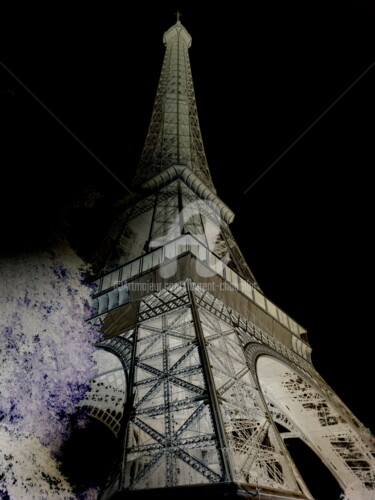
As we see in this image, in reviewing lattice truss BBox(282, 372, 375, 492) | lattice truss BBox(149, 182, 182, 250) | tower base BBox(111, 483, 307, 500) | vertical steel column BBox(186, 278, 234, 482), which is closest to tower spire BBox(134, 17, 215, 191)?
lattice truss BBox(149, 182, 182, 250)

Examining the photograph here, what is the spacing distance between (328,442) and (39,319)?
14.0 meters

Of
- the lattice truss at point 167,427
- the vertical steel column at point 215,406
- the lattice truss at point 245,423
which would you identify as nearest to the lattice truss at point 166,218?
the lattice truss at point 167,427

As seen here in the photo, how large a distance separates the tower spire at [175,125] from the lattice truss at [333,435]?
631 inches

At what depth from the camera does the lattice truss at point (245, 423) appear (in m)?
7.35

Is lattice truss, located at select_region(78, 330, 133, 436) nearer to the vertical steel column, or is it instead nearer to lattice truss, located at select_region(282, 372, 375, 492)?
the vertical steel column

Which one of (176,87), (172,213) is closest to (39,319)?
(172,213)

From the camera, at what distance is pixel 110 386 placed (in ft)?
47.8

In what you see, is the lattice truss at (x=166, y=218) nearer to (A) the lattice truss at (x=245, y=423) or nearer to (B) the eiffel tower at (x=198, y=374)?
(B) the eiffel tower at (x=198, y=374)

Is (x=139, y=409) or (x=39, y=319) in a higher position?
(x=39, y=319)

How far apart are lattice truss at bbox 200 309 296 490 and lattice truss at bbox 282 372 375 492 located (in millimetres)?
6660

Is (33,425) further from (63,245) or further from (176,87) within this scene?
(176,87)

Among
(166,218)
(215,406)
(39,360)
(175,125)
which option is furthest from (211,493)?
(175,125)

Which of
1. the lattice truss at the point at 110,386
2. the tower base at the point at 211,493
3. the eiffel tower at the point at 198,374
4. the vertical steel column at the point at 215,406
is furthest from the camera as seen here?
the lattice truss at the point at 110,386

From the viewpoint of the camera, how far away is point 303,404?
17031mm
